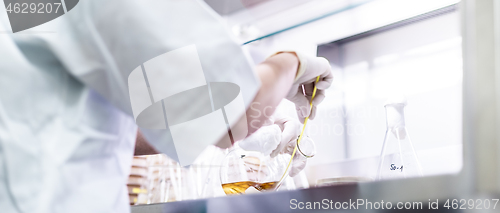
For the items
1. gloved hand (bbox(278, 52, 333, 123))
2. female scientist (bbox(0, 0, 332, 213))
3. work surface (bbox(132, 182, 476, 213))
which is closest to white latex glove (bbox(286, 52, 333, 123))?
gloved hand (bbox(278, 52, 333, 123))

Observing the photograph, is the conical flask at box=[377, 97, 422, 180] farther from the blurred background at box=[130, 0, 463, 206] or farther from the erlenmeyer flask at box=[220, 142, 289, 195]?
the erlenmeyer flask at box=[220, 142, 289, 195]

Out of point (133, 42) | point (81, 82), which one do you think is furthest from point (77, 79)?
point (133, 42)

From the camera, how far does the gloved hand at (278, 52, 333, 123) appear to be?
0.61 metres

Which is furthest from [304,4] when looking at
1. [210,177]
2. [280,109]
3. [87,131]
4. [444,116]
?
[210,177]

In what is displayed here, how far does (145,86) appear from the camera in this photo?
0.49 m

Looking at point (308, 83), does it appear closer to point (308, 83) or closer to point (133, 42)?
point (308, 83)

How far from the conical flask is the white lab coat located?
21cm

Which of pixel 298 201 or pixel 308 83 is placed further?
pixel 308 83

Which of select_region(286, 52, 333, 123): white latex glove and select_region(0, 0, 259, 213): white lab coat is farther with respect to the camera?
select_region(286, 52, 333, 123): white latex glove

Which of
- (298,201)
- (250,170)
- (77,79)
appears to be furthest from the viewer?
(250,170)

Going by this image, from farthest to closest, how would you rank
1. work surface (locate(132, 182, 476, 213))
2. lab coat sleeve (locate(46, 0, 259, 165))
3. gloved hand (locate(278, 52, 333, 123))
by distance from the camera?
gloved hand (locate(278, 52, 333, 123)) → lab coat sleeve (locate(46, 0, 259, 165)) → work surface (locate(132, 182, 476, 213))

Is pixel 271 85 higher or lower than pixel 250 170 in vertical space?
higher

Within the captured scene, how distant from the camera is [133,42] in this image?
1.51 ft

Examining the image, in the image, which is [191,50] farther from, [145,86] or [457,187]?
[457,187]
